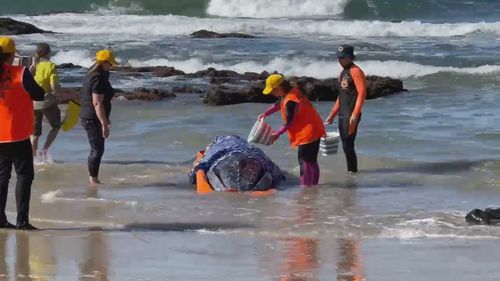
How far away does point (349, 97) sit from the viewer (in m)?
12.0

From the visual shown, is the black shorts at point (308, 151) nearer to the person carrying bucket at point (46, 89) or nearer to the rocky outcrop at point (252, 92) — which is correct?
the person carrying bucket at point (46, 89)

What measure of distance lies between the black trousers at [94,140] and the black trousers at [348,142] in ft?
8.51

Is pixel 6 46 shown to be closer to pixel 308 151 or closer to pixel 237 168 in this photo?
pixel 237 168

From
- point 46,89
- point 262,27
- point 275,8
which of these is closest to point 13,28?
point 262,27

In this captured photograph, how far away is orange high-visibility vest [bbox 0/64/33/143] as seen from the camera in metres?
8.60

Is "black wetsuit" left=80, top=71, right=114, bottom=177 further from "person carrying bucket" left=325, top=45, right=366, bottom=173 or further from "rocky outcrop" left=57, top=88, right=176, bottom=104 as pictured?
"rocky outcrop" left=57, top=88, right=176, bottom=104

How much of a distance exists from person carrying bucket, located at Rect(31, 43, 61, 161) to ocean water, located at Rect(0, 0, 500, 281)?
1.36 ft

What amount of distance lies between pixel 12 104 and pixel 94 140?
2882mm

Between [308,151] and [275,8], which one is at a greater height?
[275,8]

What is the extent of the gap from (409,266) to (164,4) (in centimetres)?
4401

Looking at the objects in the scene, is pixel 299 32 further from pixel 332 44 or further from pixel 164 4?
pixel 164 4

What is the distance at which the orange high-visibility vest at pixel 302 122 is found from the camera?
11.2m

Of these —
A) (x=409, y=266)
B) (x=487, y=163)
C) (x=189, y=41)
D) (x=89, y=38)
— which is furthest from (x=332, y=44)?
(x=409, y=266)

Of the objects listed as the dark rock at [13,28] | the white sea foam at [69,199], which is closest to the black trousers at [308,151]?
the white sea foam at [69,199]
